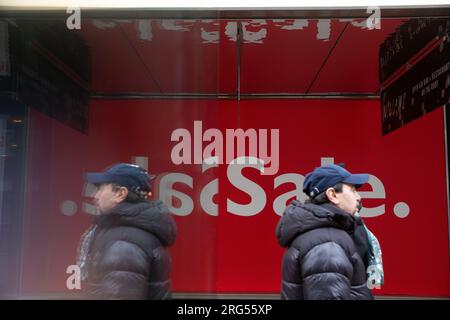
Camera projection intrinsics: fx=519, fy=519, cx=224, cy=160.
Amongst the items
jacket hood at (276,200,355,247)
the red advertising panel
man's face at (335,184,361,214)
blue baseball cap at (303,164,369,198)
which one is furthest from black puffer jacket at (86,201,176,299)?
the red advertising panel

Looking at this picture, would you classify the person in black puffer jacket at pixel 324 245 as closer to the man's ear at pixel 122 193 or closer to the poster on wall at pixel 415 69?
the man's ear at pixel 122 193

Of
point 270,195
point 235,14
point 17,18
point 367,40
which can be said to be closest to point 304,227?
point 235,14

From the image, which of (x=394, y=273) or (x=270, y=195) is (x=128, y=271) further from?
(x=394, y=273)

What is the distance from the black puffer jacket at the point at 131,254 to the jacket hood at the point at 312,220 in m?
0.49

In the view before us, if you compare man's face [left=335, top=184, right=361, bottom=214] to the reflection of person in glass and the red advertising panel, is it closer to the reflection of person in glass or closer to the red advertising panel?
the reflection of person in glass

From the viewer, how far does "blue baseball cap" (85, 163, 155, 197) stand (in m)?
2.09

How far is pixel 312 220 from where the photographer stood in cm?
214

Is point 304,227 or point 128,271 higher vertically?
point 304,227

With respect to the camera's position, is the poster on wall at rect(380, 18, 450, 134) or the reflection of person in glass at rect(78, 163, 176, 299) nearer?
the reflection of person in glass at rect(78, 163, 176, 299)

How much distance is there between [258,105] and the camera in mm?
4387

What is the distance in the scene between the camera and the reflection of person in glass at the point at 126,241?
1.95m

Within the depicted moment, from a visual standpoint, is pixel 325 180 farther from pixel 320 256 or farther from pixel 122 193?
pixel 122 193

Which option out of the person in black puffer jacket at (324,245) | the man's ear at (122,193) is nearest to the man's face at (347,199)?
the person in black puffer jacket at (324,245)
